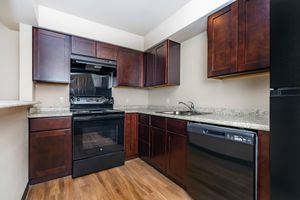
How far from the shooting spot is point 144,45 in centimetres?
349

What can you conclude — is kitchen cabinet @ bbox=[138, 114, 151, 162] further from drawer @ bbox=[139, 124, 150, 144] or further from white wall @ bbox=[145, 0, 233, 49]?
white wall @ bbox=[145, 0, 233, 49]

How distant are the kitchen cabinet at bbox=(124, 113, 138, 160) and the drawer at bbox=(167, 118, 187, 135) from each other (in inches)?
36.9

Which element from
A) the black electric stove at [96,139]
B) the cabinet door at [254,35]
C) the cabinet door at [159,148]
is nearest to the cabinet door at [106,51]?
the black electric stove at [96,139]

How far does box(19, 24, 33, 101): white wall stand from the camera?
85.4 inches

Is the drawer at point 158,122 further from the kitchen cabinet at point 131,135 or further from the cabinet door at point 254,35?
the cabinet door at point 254,35

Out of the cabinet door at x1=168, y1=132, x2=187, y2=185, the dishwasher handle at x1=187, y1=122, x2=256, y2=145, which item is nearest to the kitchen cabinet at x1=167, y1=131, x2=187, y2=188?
the cabinet door at x1=168, y1=132, x2=187, y2=185

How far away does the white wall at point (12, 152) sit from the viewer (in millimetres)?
1208

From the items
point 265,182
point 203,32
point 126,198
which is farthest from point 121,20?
point 265,182

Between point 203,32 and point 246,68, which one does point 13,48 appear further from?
point 246,68

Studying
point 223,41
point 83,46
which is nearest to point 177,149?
point 223,41

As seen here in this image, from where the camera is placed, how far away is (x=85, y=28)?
109 inches

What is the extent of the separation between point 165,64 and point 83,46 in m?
1.46

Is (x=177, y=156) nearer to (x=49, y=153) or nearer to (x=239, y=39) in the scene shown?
(x=239, y=39)

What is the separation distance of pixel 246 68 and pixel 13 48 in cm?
312
